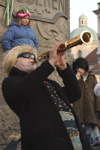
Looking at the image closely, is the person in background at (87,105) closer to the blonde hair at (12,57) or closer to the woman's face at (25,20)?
the woman's face at (25,20)

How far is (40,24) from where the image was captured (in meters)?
6.36

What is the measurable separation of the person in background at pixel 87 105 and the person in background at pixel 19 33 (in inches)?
39.0

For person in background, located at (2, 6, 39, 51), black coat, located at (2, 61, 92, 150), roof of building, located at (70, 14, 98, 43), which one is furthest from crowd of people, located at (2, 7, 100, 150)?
roof of building, located at (70, 14, 98, 43)

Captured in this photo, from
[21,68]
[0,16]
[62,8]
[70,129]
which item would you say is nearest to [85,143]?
[70,129]

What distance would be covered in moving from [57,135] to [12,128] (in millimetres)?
3362

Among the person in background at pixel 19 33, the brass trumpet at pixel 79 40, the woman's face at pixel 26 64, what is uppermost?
the person in background at pixel 19 33

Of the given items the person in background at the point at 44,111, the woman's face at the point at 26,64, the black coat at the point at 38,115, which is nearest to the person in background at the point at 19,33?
the woman's face at the point at 26,64

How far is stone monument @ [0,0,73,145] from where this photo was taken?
5500mm

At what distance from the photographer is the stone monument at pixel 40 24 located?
5.50 metres

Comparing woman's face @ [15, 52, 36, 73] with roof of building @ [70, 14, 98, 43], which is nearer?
woman's face @ [15, 52, 36, 73]

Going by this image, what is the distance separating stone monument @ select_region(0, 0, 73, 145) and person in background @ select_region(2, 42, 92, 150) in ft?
10.0

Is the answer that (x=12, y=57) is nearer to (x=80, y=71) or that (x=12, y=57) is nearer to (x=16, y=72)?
(x=16, y=72)

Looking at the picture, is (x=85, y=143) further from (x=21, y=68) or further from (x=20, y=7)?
(x=20, y=7)

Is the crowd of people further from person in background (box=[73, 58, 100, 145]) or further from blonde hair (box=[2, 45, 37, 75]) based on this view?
person in background (box=[73, 58, 100, 145])
